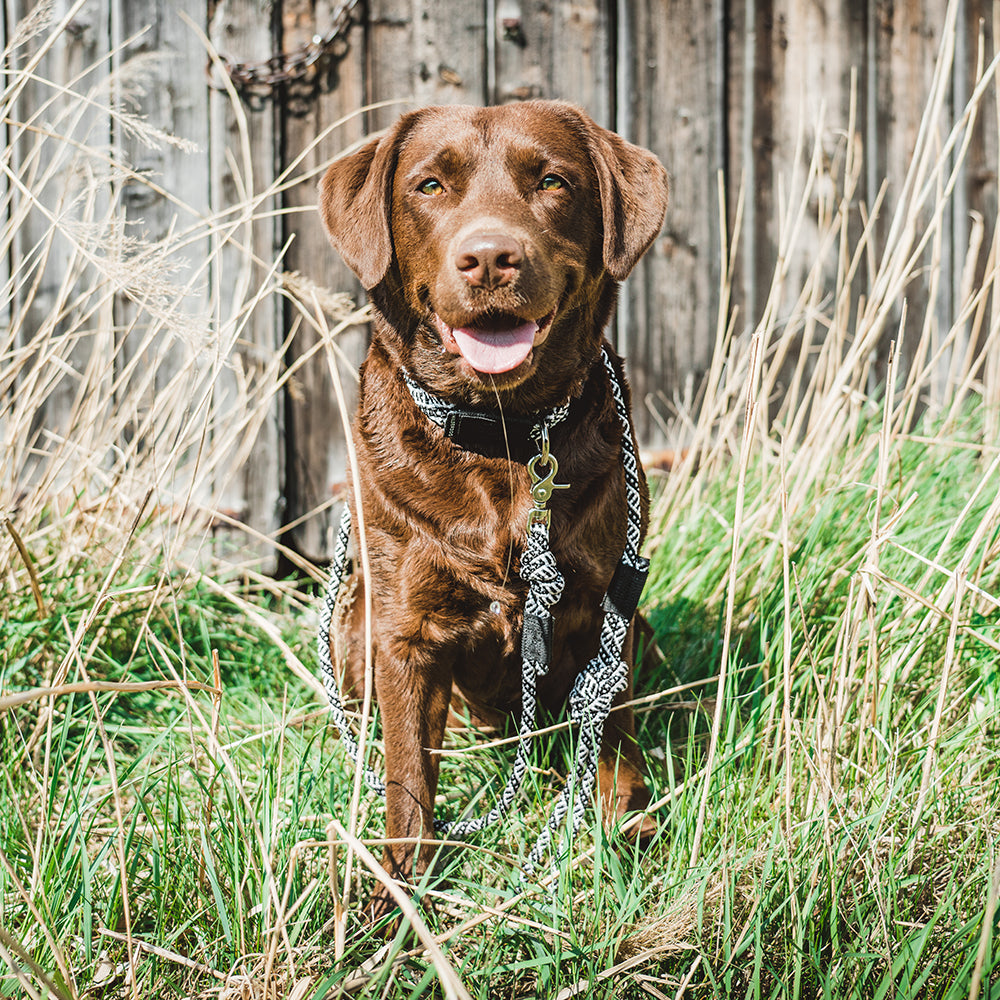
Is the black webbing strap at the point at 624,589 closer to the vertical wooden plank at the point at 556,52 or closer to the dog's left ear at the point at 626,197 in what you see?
the dog's left ear at the point at 626,197

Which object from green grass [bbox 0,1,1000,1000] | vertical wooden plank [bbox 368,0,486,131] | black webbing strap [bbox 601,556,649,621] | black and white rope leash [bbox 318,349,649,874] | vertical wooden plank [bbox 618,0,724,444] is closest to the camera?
green grass [bbox 0,1,1000,1000]

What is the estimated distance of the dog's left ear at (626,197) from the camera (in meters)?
1.73

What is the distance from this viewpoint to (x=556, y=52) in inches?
130

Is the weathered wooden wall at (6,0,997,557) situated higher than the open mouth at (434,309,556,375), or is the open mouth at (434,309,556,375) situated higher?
the weathered wooden wall at (6,0,997,557)

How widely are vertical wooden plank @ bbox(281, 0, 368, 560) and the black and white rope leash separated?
1.49 m

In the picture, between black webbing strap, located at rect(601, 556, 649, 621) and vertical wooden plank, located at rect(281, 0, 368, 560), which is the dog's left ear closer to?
black webbing strap, located at rect(601, 556, 649, 621)

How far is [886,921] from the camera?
4.00ft

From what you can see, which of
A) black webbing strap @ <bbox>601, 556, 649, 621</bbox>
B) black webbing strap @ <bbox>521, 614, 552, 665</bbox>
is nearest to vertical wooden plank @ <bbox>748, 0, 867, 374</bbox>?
black webbing strap @ <bbox>601, 556, 649, 621</bbox>

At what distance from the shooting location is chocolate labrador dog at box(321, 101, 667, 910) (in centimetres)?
161

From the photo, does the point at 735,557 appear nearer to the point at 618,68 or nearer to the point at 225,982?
the point at 225,982

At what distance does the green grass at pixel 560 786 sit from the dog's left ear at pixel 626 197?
383 millimetres

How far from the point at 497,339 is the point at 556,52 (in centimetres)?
218

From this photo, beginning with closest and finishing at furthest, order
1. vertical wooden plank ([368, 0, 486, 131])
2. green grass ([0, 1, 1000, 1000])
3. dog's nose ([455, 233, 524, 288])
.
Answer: green grass ([0, 1, 1000, 1000]) → dog's nose ([455, 233, 524, 288]) → vertical wooden plank ([368, 0, 486, 131])

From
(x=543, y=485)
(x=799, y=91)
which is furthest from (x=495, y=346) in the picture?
(x=799, y=91)
